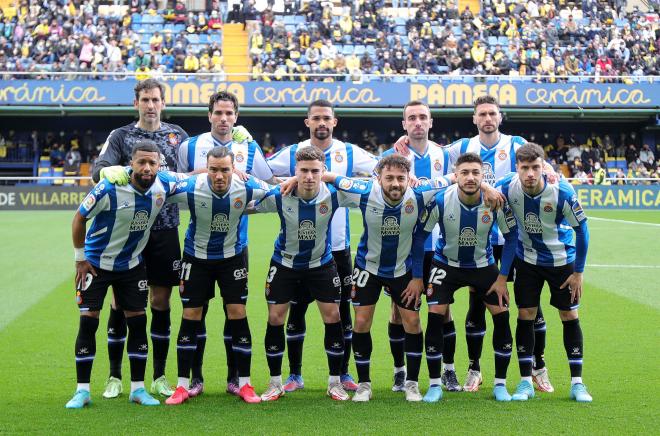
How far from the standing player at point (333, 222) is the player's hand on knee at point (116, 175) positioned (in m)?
1.32

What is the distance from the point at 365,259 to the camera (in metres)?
6.14

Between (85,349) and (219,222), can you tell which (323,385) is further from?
(85,349)

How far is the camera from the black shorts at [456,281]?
604cm

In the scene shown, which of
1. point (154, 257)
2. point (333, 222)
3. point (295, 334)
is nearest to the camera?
point (154, 257)

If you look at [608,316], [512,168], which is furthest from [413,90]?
[512,168]

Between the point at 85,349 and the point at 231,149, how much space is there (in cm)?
186

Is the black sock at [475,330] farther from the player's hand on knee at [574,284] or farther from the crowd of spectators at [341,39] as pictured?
the crowd of spectators at [341,39]

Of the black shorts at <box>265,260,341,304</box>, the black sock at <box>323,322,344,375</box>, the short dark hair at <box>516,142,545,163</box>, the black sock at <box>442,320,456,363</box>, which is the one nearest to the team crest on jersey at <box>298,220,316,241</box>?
the black shorts at <box>265,260,341,304</box>

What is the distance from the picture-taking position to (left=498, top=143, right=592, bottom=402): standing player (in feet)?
19.6

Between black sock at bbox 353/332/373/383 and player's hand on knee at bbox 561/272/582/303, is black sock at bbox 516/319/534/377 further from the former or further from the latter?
black sock at bbox 353/332/373/383

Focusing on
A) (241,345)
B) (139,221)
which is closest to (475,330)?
(241,345)

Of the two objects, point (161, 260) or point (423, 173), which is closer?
point (161, 260)

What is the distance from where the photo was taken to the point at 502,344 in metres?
6.01

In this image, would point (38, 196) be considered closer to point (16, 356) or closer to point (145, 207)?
point (16, 356)
